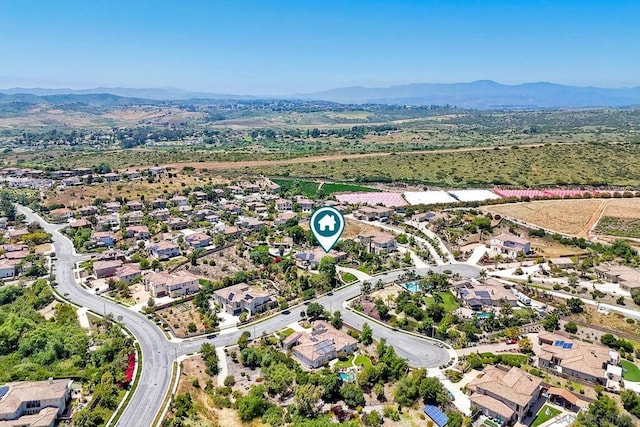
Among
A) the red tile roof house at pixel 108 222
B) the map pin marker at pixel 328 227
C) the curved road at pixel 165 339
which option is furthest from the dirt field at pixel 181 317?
the red tile roof house at pixel 108 222

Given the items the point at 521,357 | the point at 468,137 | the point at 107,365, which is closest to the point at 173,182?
the point at 107,365

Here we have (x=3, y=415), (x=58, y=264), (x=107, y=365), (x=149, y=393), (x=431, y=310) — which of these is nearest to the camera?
(x=3, y=415)

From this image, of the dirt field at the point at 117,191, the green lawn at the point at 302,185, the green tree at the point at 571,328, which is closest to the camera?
the green tree at the point at 571,328

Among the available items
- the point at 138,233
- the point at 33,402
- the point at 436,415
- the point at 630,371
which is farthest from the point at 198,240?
the point at 630,371

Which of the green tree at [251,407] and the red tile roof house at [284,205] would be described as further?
the red tile roof house at [284,205]

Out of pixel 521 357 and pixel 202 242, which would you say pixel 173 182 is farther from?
pixel 521 357

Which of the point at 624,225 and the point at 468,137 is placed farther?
the point at 468,137

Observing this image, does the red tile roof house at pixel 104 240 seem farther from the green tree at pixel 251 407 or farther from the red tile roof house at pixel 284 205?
the green tree at pixel 251 407
